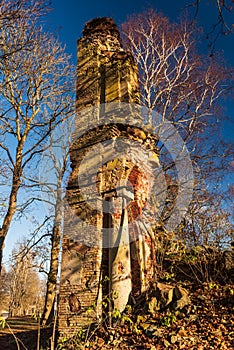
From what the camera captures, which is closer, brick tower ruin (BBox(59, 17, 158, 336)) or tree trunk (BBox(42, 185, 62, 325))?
brick tower ruin (BBox(59, 17, 158, 336))

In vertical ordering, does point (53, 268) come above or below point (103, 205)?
below

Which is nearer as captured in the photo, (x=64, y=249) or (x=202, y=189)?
(x=64, y=249)

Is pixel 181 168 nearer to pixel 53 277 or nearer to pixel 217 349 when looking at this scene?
pixel 53 277

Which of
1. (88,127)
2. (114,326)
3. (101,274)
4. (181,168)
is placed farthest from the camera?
(181,168)

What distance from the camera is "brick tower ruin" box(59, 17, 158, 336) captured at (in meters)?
6.37

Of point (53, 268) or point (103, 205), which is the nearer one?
point (103, 205)

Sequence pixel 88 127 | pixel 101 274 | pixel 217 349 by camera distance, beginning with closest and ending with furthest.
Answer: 1. pixel 217 349
2. pixel 101 274
3. pixel 88 127

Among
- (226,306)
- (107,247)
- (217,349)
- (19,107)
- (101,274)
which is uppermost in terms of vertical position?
(19,107)

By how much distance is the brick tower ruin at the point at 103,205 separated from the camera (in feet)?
20.9

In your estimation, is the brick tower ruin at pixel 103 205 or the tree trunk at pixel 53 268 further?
the tree trunk at pixel 53 268

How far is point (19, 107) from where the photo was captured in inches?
446

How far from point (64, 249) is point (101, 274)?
1.20 meters

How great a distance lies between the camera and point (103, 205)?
7.16 metres

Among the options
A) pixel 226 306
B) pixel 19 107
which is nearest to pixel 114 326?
pixel 226 306
